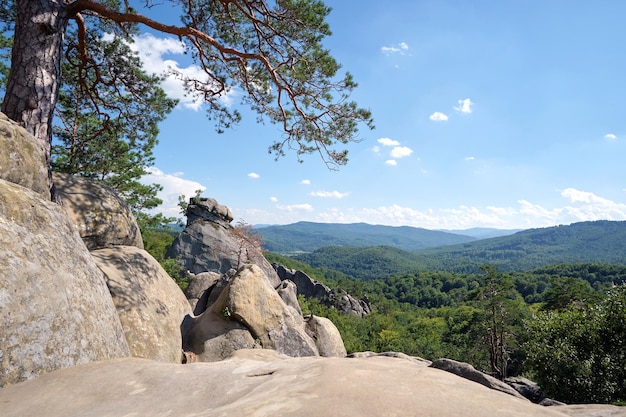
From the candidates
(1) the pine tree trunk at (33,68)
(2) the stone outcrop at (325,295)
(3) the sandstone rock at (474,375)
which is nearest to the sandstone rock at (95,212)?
(1) the pine tree trunk at (33,68)

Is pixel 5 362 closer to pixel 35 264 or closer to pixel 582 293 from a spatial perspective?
pixel 35 264

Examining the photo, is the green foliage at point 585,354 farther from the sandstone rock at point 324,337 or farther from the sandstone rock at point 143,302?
the sandstone rock at point 143,302

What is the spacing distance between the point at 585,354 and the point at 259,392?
60.8ft

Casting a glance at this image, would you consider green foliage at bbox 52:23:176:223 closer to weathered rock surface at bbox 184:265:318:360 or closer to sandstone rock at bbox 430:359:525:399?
weathered rock surface at bbox 184:265:318:360

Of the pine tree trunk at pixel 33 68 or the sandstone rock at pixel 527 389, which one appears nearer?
the pine tree trunk at pixel 33 68

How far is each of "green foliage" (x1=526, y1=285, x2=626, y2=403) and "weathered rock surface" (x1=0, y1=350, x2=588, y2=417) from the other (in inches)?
577

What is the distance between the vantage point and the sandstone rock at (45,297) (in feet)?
13.2

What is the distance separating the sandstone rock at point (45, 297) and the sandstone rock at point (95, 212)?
3.02 m

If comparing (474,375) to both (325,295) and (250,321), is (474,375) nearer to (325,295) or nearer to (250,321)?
(250,321)

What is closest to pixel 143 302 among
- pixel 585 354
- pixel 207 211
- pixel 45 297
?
pixel 45 297

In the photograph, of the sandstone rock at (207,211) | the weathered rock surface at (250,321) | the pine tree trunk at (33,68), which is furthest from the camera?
the sandstone rock at (207,211)

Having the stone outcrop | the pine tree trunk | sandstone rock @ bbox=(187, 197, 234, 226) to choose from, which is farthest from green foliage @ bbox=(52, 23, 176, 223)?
the stone outcrop

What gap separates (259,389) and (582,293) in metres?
44.8

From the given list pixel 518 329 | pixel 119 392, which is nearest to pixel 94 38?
pixel 119 392
